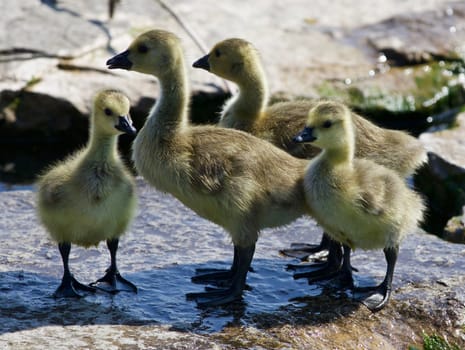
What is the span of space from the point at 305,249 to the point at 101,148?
1.76 metres

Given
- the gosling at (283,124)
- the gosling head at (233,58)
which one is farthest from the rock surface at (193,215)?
the gosling head at (233,58)

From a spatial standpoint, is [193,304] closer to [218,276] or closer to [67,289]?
[218,276]

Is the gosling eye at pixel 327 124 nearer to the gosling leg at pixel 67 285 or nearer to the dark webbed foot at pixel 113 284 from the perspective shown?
the dark webbed foot at pixel 113 284

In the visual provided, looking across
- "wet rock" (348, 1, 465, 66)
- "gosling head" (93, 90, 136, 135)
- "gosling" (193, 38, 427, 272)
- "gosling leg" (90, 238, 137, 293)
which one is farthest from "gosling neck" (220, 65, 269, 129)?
"wet rock" (348, 1, 465, 66)

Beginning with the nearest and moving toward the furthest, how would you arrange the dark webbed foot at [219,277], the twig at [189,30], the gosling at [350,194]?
the gosling at [350,194]
the dark webbed foot at [219,277]
the twig at [189,30]

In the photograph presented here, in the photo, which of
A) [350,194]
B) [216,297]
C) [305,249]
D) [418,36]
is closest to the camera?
[350,194]

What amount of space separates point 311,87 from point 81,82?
2422 millimetres

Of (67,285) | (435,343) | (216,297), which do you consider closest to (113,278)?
(67,285)

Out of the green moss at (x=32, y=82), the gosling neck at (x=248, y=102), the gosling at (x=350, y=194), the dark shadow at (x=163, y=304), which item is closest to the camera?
the dark shadow at (x=163, y=304)

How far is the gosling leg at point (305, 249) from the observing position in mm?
6730

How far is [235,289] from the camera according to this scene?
5.78 metres

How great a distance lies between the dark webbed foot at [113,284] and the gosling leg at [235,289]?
0.37 metres

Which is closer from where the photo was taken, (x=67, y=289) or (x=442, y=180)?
(x=67, y=289)

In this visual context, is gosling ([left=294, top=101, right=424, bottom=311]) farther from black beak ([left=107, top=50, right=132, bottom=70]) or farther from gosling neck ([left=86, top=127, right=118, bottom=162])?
black beak ([left=107, top=50, right=132, bottom=70])
